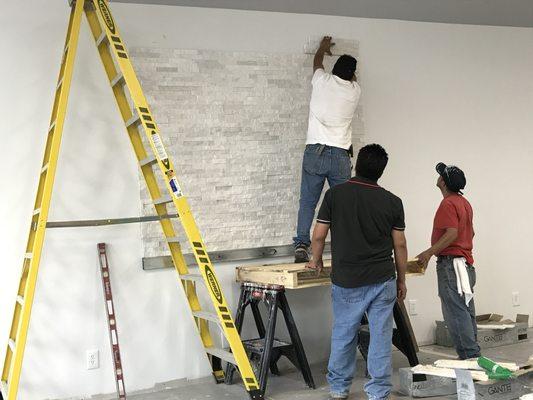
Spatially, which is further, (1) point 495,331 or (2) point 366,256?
(1) point 495,331

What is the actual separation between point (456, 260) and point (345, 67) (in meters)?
1.60

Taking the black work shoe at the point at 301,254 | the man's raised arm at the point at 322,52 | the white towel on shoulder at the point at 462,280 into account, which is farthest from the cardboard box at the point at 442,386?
the man's raised arm at the point at 322,52

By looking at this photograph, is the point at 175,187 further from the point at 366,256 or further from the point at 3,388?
the point at 3,388

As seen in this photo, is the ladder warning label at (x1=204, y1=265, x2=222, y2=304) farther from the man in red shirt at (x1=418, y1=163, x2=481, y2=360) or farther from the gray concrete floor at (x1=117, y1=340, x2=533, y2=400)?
the man in red shirt at (x1=418, y1=163, x2=481, y2=360)

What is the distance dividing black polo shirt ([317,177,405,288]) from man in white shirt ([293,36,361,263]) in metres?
0.87

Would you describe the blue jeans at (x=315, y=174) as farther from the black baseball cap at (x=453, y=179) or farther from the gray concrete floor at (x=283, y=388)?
the gray concrete floor at (x=283, y=388)

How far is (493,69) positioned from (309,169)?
8.22 ft

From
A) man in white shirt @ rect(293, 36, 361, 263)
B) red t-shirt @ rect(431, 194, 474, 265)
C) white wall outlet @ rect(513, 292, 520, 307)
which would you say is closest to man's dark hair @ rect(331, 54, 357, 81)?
man in white shirt @ rect(293, 36, 361, 263)

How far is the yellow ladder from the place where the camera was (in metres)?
3.93

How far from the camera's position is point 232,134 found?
17.0ft

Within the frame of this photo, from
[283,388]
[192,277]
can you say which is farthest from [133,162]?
[283,388]

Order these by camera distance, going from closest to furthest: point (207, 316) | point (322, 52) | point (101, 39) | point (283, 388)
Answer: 1. point (207, 316)
2. point (101, 39)
3. point (283, 388)
4. point (322, 52)

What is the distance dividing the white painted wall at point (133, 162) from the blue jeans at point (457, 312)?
1.03 meters

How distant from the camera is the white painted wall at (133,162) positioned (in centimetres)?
455
